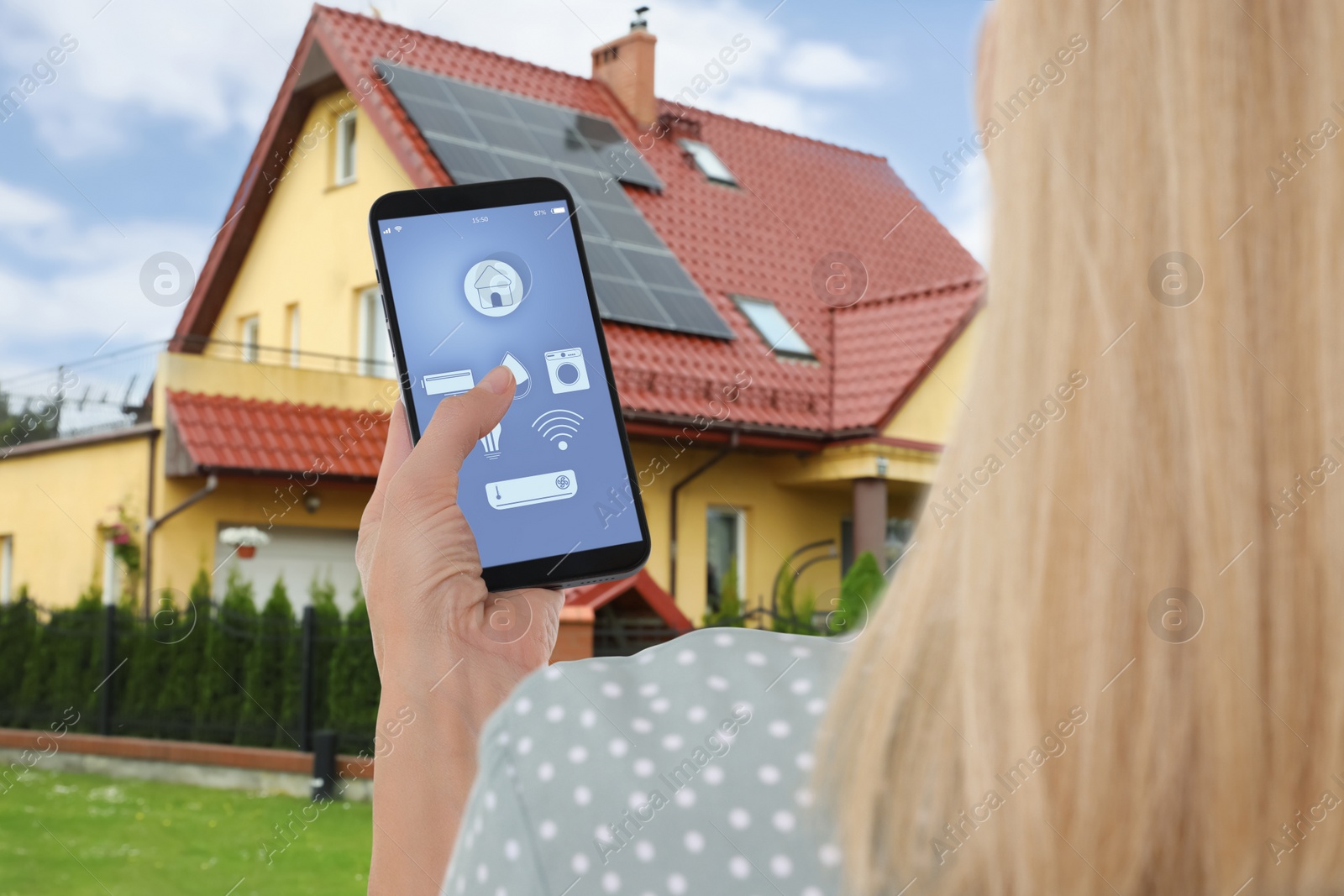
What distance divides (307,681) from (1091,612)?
10.9 meters

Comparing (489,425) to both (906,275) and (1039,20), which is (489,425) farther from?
(906,275)

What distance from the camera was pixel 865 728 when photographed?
71 centimetres

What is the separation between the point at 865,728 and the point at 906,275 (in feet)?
65.3

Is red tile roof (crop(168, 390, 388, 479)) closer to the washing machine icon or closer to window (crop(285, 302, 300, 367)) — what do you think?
window (crop(285, 302, 300, 367))

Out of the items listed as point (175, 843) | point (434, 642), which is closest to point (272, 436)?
point (175, 843)

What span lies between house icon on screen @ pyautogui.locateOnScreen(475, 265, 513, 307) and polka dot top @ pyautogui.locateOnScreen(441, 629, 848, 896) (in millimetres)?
1384

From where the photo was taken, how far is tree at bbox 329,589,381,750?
10.5 metres

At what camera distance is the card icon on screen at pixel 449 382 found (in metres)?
1.96

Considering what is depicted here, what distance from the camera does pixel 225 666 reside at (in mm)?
11758

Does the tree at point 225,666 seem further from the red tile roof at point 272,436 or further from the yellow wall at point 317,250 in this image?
the yellow wall at point 317,250

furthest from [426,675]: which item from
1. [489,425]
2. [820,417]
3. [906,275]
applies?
[906,275]

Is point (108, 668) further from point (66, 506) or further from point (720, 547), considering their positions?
point (720, 547)

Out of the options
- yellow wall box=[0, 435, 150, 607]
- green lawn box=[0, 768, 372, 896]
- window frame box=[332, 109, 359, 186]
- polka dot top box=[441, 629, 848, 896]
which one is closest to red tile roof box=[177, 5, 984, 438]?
window frame box=[332, 109, 359, 186]

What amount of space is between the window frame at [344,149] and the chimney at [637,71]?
4.13m
